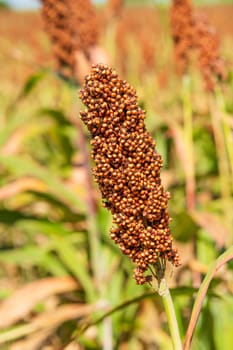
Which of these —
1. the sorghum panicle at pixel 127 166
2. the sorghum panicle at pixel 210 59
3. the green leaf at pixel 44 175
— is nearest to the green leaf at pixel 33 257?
the green leaf at pixel 44 175

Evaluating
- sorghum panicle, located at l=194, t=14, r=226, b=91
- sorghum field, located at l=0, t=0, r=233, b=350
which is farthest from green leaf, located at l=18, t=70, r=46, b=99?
sorghum panicle, located at l=194, t=14, r=226, b=91

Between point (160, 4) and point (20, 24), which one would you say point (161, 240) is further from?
point (20, 24)

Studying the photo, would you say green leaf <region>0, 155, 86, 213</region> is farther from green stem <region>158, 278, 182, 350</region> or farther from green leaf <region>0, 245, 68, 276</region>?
green stem <region>158, 278, 182, 350</region>

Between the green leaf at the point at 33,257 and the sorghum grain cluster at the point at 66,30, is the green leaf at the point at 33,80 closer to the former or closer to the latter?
the sorghum grain cluster at the point at 66,30

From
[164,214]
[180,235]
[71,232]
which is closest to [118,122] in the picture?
[164,214]

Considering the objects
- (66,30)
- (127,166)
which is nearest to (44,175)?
(66,30)

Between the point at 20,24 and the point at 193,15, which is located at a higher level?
the point at 20,24

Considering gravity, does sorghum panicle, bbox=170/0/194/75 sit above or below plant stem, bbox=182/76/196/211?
above
